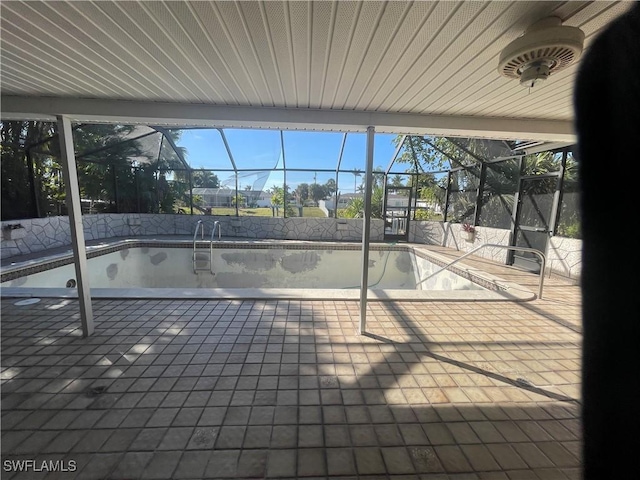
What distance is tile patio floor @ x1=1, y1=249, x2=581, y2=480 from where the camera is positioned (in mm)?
1271

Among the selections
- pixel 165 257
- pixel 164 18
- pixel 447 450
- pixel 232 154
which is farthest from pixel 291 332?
pixel 232 154

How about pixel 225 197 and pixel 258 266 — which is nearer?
pixel 258 266

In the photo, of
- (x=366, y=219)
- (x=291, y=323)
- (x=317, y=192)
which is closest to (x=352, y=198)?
(x=317, y=192)

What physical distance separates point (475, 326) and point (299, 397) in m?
1.98

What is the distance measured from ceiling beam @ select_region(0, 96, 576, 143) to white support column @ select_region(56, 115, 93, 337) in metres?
0.15

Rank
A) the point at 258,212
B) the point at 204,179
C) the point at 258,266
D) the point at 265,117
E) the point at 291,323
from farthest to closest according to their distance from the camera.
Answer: the point at 258,212 → the point at 204,179 → the point at 258,266 → the point at 291,323 → the point at 265,117

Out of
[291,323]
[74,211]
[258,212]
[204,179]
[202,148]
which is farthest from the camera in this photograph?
[258,212]

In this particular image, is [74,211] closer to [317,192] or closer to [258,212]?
[258,212]

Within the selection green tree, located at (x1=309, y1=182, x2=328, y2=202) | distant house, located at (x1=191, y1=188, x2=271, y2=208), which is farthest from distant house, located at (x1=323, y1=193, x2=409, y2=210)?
distant house, located at (x1=191, y1=188, x2=271, y2=208)

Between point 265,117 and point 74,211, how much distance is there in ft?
6.04

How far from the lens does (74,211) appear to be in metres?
2.22

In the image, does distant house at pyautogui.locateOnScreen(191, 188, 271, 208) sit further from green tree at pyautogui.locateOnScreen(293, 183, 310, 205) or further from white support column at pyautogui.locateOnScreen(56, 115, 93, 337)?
white support column at pyautogui.locateOnScreen(56, 115, 93, 337)

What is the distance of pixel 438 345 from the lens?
7.43 feet

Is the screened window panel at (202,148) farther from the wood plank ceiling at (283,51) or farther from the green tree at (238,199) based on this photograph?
the wood plank ceiling at (283,51)
